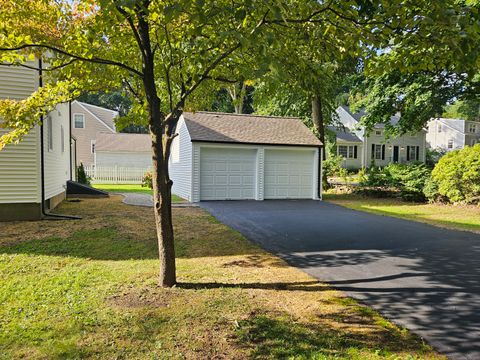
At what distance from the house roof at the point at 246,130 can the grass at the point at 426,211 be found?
3.59 meters

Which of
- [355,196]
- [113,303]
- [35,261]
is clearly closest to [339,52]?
[113,303]

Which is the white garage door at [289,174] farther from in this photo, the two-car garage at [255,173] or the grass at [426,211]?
the grass at [426,211]

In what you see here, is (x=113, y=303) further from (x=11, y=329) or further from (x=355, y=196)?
(x=355, y=196)

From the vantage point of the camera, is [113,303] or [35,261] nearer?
[113,303]

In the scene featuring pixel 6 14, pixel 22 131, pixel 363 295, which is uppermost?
pixel 6 14

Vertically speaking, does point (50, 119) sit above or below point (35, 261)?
above

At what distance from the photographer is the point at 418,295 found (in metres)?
4.75

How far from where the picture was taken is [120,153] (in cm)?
3067

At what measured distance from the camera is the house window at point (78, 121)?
33.8m

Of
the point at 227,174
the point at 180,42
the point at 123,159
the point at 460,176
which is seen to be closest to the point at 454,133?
the point at 460,176

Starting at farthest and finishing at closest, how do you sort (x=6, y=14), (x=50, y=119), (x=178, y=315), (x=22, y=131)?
1. (x=50, y=119)
2. (x=22, y=131)
3. (x=6, y=14)
4. (x=178, y=315)

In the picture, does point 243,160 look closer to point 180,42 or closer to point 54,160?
point 54,160

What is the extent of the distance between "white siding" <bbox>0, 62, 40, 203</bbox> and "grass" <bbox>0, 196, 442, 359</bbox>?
239cm

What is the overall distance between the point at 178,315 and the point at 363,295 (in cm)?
248
